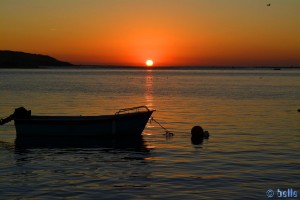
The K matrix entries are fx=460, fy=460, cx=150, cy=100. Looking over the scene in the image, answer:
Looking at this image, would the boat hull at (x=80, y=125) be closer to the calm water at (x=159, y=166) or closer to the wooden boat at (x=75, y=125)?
the wooden boat at (x=75, y=125)

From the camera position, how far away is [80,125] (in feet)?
89.7

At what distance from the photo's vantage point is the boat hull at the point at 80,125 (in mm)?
27250

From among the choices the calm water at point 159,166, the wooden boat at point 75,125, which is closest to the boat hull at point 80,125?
the wooden boat at point 75,125

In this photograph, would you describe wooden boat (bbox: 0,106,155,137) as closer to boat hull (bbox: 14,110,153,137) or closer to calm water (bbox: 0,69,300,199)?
boat hull (bbox: 14,110,153,137)

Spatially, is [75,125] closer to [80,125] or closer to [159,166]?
[80,125]

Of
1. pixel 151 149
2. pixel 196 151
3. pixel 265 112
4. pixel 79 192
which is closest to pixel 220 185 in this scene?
pixel 79 192

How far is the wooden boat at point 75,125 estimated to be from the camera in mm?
27250

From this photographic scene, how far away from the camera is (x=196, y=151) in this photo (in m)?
22.3

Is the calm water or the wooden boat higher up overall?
the wooden boat

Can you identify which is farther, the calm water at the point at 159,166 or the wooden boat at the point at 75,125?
the wooden boat at the point at 75,125

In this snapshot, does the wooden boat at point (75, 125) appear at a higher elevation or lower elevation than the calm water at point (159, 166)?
higher

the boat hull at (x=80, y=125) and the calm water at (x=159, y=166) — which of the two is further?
the boat hull at (x=80, y=125)

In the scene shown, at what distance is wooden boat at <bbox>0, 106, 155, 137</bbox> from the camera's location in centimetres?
2725

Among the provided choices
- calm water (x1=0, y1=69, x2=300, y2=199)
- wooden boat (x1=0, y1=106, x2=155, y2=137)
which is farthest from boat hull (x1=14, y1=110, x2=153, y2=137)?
calm water (x1=0, y1=69, x2=300, y2=199)
